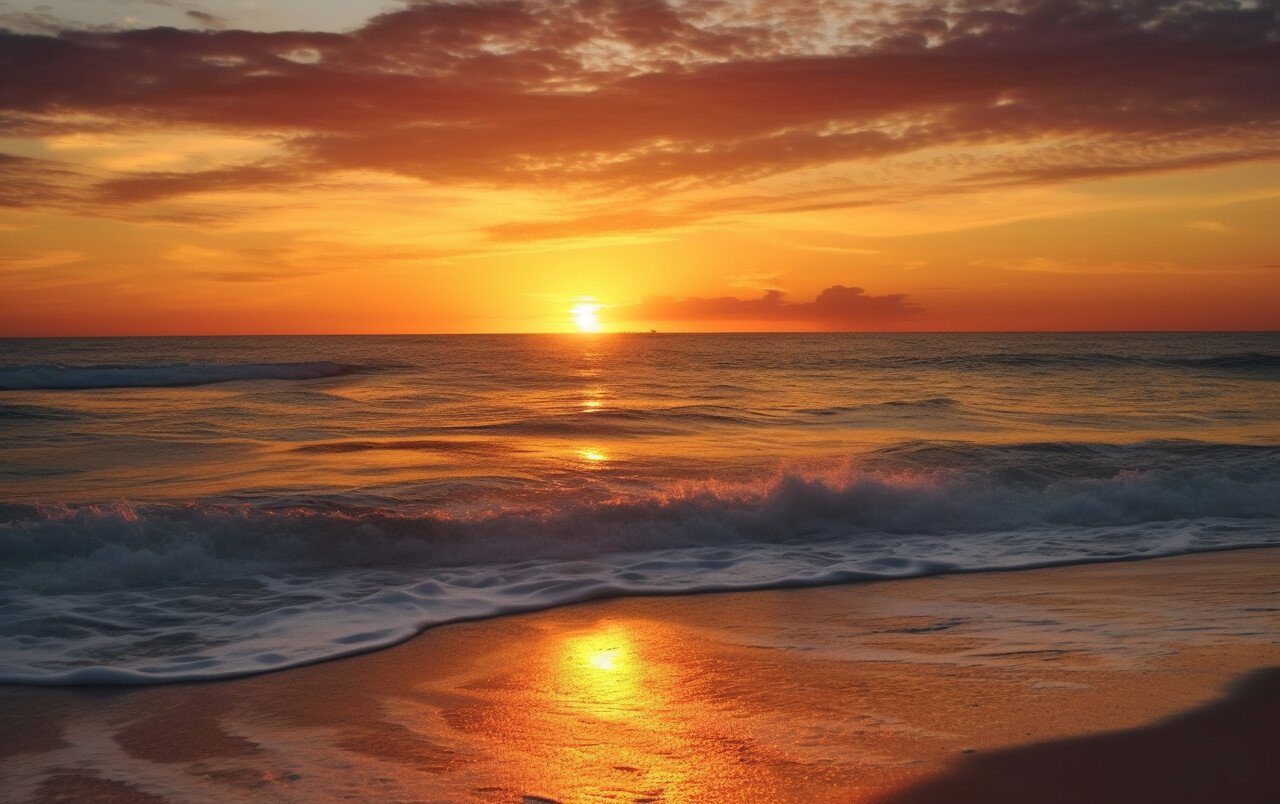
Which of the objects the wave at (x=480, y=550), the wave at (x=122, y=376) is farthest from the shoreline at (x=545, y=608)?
the wave at (x=122, y=376)

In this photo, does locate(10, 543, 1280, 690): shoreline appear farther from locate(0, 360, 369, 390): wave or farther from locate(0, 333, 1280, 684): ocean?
locate(0, 360, 369, 390): wave

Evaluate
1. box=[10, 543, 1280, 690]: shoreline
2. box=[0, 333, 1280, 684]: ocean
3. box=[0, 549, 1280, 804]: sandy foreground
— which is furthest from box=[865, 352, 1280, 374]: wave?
box=[0, 549, 1280, 804]: sandy foreground

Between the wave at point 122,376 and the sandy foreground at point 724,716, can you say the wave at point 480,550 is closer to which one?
the sandy foreground at point 724,716

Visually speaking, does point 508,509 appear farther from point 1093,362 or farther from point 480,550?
point 1093,362

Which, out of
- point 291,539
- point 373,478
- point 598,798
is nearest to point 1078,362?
point 373,478

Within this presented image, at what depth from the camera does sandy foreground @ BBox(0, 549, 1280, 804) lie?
Result: 4090 millimetres

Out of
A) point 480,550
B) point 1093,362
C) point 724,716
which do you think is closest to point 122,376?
point 480,550

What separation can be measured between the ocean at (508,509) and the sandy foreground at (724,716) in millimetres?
818

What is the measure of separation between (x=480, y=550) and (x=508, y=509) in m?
1.17

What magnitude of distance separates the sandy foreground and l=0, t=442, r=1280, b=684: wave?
2.70 feet

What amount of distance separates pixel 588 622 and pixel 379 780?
10.1ft

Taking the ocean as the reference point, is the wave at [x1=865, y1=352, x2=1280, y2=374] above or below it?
above

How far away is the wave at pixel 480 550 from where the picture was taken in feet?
22.3

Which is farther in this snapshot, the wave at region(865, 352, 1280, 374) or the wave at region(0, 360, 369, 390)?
the wave at region(865, 352, 1280, 374)
